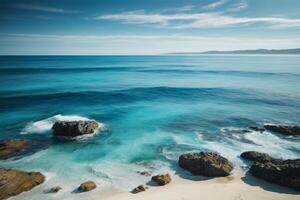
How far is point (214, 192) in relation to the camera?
1548cm

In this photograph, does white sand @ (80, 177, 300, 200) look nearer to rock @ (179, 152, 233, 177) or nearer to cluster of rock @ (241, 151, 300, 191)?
cluster of rock @ (241, 151, 300, 191)

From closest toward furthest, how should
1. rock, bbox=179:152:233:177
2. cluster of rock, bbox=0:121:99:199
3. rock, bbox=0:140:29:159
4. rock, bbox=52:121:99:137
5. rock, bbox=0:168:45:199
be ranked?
rock, bbox=0:168:45:199 < cluster of rock, bbox=0:121:99:199 < rock, bbox=179:152:233:177 < rock, bbox=0:140:29:159 < rock, bbox=52:121:99:137

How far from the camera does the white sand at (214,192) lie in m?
14.9

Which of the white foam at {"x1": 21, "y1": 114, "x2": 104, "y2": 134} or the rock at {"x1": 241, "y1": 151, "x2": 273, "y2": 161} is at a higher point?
the white foam at {"x1": 21, "y1": 114, "x2": 104, "y2": 134}

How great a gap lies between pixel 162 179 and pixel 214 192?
3.36 m

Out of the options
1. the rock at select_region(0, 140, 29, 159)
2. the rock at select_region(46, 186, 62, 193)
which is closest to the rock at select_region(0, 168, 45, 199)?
the rock at select_region(46, 186, 62, 193)

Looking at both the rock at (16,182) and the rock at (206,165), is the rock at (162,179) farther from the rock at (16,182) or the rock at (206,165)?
the rock at (16,182)

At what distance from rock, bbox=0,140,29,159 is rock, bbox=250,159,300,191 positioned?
62.6 ft

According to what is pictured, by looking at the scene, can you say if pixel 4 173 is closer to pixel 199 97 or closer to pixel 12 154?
pixel 12 154

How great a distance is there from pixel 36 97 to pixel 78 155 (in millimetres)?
29532

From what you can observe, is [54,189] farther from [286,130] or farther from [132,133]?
[286,130]

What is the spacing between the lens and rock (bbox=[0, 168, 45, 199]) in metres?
15.0

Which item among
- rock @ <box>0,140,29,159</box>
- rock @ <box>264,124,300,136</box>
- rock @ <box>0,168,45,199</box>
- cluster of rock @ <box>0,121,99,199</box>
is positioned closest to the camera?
rock @ <box>0,168,45,199</box>

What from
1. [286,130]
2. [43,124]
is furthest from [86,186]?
[286,130]
